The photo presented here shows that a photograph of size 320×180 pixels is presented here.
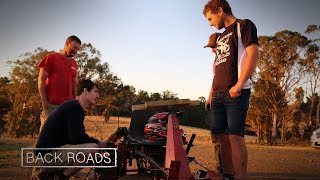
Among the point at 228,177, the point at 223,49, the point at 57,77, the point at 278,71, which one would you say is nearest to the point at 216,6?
the point at 223,49

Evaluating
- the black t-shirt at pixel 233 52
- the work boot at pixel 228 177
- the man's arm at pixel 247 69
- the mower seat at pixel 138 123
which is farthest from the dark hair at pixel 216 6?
the mower seat at pixel 138 123

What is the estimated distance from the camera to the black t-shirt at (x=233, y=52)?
3.93 metres

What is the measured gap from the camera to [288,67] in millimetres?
31875

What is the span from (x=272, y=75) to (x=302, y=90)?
12.8 ft

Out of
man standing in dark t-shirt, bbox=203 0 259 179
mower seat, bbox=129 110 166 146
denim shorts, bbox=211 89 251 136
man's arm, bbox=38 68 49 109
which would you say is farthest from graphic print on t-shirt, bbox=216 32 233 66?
man's arm, bbox=38 68 49 109

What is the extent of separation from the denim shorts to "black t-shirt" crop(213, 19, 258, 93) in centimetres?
11

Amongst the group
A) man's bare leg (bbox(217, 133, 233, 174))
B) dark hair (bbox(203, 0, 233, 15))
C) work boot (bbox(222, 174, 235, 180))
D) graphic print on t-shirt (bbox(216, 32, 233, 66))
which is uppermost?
dark hair (bbox(203, 0, 233, 15))

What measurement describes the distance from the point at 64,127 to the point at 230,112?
→ 6.28 feet

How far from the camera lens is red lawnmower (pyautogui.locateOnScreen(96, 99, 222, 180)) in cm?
342

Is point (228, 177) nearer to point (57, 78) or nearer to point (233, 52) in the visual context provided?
point (233, 52)

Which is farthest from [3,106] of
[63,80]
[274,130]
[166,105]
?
[166,105]

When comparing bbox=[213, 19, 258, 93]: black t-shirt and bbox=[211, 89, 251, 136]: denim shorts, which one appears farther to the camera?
bbox=[213, 19, 258, 93]: black t-shirt

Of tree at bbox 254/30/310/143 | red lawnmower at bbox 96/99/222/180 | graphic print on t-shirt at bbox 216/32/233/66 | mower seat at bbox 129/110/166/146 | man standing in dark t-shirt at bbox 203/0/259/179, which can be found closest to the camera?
red lawnmower at bbox 96/99/222/180

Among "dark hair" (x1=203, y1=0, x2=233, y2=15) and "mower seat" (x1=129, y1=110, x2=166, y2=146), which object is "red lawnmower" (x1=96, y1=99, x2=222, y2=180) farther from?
"dark hair" (x1=203, y1=0, x2=233, y2=15)
